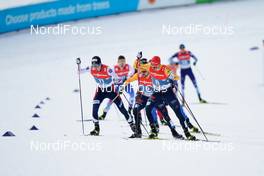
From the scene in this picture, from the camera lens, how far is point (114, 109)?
54.6 feet

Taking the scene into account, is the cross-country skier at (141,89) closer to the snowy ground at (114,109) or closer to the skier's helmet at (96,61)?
the snowy ground at (114,109)

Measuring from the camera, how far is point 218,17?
26.8 m

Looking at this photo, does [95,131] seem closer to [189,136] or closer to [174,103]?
[174,103]

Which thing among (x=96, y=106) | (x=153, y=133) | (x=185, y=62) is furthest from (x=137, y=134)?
(x=185, y=62)

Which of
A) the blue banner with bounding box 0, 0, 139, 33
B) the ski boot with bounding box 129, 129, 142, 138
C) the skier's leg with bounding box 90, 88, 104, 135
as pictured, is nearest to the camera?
the ski boot with bounding box 129, 129, 142, 138

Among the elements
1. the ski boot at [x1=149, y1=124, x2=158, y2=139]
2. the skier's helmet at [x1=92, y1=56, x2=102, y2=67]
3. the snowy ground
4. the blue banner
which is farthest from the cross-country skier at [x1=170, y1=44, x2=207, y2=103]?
the blue banner

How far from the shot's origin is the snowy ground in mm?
10117

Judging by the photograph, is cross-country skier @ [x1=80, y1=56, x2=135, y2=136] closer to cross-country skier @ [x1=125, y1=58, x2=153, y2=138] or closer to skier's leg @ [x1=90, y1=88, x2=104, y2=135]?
skier's leg @ [x1=90, y1=88, x2=104, y2=135]

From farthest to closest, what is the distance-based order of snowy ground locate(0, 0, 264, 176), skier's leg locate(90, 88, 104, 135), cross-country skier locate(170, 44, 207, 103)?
cross-country skier locate(170, 44, 207, 103)
skier's leg locate(90, 88, 104, 135)
snowy ground locate(0, 0, 264, 176)

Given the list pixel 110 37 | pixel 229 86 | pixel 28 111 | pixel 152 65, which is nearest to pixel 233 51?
pixel 229 86

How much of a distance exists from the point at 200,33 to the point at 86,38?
17.4ft

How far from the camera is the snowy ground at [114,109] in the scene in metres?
10.1

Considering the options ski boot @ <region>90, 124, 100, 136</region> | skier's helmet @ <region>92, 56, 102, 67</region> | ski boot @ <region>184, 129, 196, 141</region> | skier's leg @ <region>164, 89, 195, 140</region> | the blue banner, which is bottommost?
ski boot @ <region>184, 129, 196, 141</region>

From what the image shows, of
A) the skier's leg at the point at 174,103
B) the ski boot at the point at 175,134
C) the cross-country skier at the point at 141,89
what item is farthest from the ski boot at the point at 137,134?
the skier's leg at the point at 174,103
